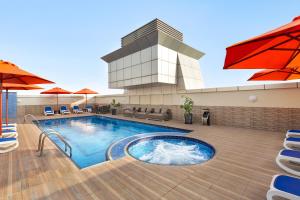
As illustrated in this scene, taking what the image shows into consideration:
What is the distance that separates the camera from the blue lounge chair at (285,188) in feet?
5.81

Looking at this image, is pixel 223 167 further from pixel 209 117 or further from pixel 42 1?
pixel 42 1

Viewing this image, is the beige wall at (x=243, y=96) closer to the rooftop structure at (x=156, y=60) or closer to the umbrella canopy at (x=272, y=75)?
the rooftop structure at (x=156, y=60)

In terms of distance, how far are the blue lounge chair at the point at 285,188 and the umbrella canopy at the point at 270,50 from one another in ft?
6.10

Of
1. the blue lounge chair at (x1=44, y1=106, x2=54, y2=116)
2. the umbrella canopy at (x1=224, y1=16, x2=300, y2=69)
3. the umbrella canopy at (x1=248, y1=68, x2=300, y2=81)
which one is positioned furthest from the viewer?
the blue lounge chair at (x1=44, y1=106, x2=54, y2=116)

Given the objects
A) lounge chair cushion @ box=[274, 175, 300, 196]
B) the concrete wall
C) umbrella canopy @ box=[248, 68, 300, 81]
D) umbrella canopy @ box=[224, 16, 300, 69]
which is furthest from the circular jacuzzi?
the concrete wall

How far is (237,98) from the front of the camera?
7762mm

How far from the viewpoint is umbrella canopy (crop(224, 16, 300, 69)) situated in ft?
4.86

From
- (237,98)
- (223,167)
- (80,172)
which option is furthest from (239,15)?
(80,172)

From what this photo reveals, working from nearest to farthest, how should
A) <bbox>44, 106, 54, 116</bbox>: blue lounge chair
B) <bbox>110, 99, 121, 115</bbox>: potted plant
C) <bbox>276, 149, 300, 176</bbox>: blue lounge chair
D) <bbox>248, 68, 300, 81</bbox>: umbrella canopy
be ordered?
<bbox>276, 149, 300, 176</bbox>: blue lounge chair < <bbox>248, 68, 300, 81</bbox>: umbrella canopy < <bbox>44, 106, 54, 116</bbox>: blue lounge chair < <bbox>110, 99, 121, 115</bbox>: potted plant

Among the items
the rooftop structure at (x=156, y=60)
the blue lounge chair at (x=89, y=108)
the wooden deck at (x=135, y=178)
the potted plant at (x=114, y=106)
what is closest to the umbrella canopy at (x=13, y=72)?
the wooden deck at (x=135, y=178)

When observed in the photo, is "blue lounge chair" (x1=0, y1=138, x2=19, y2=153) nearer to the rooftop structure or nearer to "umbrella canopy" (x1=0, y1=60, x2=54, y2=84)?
"umbrella canopy" (x1=0, y1=60, x2=54, y2=84)

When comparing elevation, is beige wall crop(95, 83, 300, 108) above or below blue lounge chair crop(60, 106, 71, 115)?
above

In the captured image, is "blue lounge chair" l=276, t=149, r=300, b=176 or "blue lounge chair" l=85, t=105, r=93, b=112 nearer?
"blue lounge chair" l=276, t=149, r=300, b=176

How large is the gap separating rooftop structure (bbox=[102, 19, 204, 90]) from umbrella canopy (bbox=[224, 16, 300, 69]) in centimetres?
782
